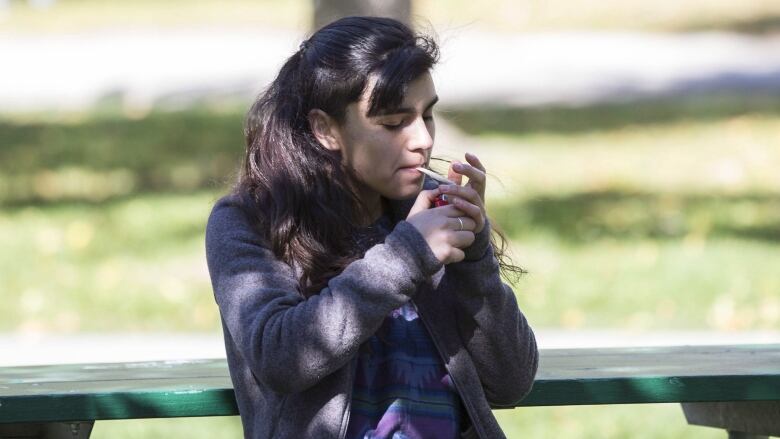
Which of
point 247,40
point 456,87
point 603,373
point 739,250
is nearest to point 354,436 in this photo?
point 603,373

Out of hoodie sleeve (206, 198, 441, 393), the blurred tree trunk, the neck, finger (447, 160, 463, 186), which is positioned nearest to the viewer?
hoodie sleeve (206, 198, 441, 393)

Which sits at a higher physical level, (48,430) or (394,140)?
(394,140)

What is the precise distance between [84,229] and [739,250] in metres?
4.10

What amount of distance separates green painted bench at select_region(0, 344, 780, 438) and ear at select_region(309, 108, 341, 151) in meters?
0.69

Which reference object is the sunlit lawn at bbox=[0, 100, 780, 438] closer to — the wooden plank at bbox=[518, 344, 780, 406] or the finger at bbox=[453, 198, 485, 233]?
the wooden plank at bbox=[518, 344, 780, 406]

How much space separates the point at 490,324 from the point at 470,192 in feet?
0.95

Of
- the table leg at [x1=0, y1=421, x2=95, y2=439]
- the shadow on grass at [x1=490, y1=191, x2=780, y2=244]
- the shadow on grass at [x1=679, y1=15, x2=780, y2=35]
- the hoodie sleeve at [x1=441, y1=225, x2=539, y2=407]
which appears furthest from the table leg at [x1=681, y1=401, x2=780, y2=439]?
the shadow on grass at [x1=679, y1=15, x2=780, y2=35]

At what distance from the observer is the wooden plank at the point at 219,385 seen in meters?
3.29

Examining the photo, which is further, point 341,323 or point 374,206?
point 374,206

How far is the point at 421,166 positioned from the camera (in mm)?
2934

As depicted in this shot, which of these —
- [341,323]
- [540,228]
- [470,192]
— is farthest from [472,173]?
[540,228]

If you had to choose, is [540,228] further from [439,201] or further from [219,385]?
[439,201]

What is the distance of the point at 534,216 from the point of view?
9.52 m

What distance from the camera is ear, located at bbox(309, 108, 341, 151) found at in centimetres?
299
